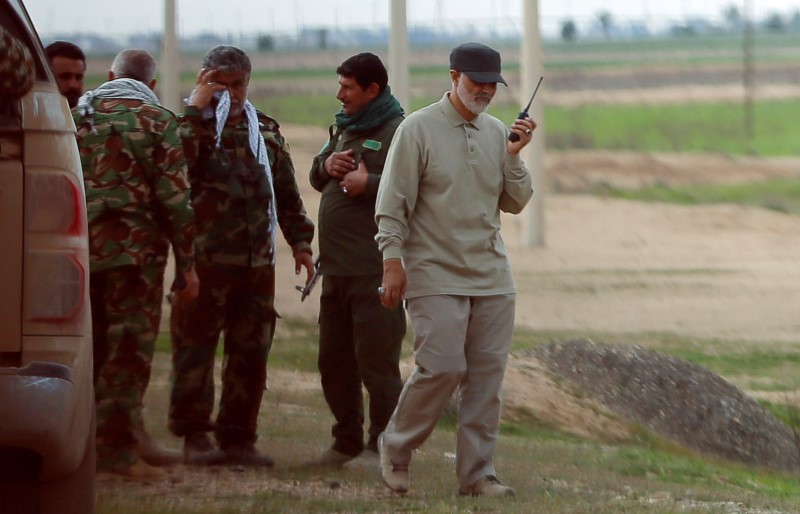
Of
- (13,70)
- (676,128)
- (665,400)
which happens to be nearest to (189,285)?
(13,70)

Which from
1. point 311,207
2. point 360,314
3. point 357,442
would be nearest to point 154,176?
point 360,314

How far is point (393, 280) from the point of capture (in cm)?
635

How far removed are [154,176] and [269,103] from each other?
1672 inches

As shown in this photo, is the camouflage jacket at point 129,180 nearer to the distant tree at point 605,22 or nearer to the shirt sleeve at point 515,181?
the shirt sleeve at point 515,181

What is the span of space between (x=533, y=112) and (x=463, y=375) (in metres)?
18.6

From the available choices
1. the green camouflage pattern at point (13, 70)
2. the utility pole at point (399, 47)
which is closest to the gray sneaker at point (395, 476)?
the green camouflage pattern at point (13, 70)

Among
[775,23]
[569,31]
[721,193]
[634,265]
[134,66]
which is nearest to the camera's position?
[134,66]

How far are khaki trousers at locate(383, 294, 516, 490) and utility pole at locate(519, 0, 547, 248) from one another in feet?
52.1

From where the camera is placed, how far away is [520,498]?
6.43m

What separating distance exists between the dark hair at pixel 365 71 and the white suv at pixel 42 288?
9.46 ft

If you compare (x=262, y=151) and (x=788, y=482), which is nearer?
(x=262, y=151)

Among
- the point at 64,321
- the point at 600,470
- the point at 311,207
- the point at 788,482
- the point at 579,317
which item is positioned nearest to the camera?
the point at 64,321

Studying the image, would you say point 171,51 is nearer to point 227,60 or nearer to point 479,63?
point 227,60

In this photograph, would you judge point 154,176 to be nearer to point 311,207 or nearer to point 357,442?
point 357,442
